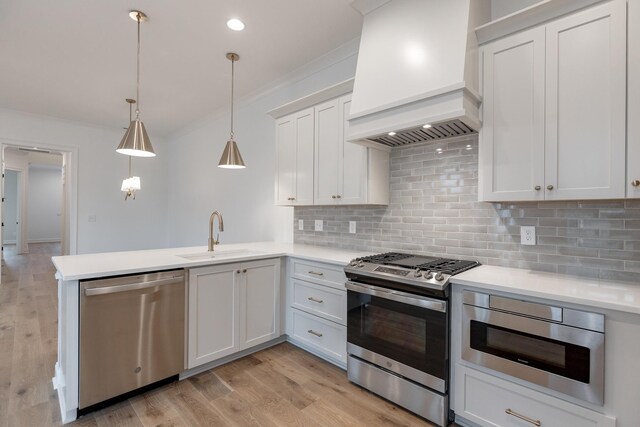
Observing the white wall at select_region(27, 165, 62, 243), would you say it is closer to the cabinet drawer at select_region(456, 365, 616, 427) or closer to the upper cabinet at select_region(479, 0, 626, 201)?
the upper cabinet at select_region(479, 0, 626, 201)

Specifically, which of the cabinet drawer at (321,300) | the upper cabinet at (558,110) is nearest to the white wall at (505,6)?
the upper cabinet at (558,110)

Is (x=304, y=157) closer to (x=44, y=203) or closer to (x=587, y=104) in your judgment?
(x=587, y=104)

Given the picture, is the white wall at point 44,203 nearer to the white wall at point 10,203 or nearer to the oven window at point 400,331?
the white wall at point 10,203

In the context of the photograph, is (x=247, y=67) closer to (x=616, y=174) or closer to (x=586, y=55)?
(x=586, y=55)

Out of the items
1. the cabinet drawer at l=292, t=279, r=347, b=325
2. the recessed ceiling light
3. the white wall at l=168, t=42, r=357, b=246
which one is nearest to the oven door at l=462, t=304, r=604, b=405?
the cabinet drawer at l=292, t=279, r=347, b=325

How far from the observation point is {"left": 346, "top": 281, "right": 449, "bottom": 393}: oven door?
5.98 feet

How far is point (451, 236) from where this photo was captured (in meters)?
2.37

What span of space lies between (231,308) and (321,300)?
72 cm

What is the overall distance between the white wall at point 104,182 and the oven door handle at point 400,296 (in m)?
5.37

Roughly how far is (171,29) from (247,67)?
34.8 inches

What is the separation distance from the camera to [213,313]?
7.91ft

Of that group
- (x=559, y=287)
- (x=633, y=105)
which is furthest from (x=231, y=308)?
(x=633, y=105)

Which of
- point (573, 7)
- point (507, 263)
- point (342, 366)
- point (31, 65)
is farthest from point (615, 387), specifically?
point (31, 65)

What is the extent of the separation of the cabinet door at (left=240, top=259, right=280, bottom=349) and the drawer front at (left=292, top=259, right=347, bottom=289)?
0.21 m
